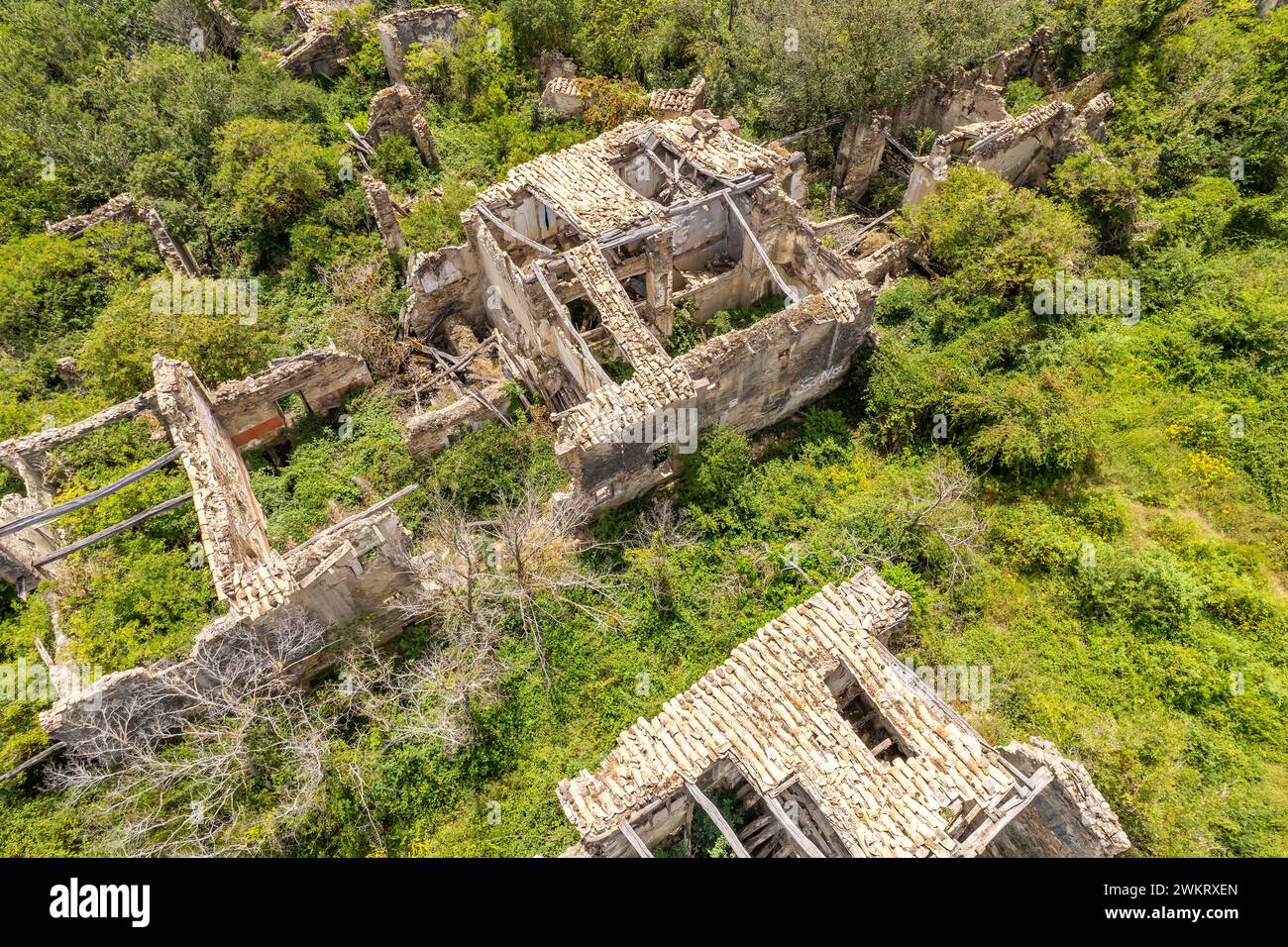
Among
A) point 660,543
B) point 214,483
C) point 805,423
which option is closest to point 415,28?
point 214,483

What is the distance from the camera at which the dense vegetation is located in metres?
13.9

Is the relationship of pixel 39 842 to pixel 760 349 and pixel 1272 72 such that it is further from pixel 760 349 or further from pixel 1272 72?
pixel 1272 72

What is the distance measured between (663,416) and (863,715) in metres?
7.94

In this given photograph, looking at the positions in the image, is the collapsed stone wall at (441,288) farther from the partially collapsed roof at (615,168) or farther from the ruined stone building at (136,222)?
the ruined stone building at (136,222)

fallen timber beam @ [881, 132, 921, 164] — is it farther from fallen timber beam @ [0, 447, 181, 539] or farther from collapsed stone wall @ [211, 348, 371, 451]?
fallen timber beam @ [0, 447, 181, 539]

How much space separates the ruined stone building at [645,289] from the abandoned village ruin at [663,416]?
0.08 m

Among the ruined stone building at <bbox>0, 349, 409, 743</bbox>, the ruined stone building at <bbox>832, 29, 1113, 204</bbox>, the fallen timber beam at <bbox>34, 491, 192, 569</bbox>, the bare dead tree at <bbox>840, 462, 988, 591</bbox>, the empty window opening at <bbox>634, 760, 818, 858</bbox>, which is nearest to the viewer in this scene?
the empty window opening at <bbox>634, 760, 818, 858</bbox>

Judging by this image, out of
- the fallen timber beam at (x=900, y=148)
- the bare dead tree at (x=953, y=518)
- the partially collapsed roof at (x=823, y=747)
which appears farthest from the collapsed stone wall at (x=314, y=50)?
the partially collapsed roof at (x=823, y=747)

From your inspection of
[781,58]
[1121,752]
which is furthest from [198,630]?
[781,58]

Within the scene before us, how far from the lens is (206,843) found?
1258 cm

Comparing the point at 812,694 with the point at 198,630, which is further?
the point at 198,630

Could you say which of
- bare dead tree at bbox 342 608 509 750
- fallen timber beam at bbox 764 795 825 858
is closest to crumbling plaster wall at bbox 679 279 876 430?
bare dead tree at bbox 342 608 509 750

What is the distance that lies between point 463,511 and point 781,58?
66.2ft

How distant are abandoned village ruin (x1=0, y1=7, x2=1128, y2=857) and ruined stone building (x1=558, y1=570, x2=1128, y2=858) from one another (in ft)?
0.15
